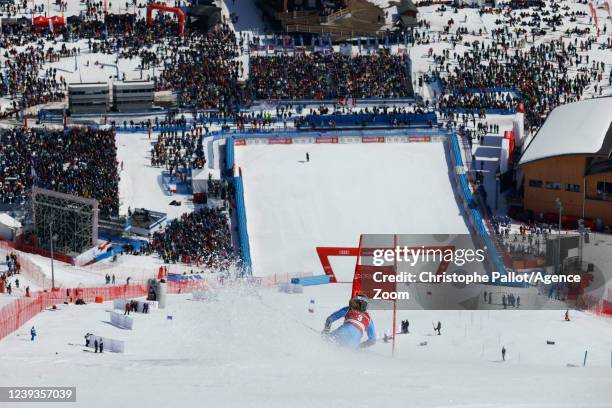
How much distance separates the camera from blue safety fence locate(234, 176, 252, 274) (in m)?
66.8

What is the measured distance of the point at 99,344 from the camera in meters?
49.6

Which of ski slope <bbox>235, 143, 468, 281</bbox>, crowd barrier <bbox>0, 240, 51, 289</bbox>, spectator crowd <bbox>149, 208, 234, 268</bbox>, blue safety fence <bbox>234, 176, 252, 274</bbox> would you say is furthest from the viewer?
ski slope <bbox>235, 143, 468, 281</bbox>

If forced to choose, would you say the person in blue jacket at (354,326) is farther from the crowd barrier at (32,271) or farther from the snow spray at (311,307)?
the crowd barrier at (32,271)

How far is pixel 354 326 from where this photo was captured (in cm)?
4378

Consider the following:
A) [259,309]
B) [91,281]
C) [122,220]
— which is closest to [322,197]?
[122,220]

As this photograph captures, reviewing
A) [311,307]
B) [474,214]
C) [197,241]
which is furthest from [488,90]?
[311,307]

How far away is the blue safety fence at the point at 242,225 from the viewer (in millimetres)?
66812

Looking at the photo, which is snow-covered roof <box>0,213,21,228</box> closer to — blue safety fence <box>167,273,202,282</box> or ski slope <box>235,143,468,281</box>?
blue safety fence <box>167,273,202,282</box>

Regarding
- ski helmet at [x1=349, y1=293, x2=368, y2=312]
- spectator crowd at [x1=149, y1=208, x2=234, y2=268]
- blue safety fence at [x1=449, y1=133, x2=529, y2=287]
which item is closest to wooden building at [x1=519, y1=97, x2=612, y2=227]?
blue safety fence at [x1=449, y1=133, x2=529, y2=287]

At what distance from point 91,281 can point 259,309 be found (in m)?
10.8

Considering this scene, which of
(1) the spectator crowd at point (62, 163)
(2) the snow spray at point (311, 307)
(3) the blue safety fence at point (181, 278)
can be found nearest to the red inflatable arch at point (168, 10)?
(1) the spectator crowd at point (62, 163)

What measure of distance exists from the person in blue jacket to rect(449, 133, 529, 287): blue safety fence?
19.2 metres

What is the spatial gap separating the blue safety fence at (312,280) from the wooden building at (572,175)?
467 inches

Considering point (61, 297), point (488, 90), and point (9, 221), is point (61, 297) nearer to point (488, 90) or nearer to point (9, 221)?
point (9, 221)
